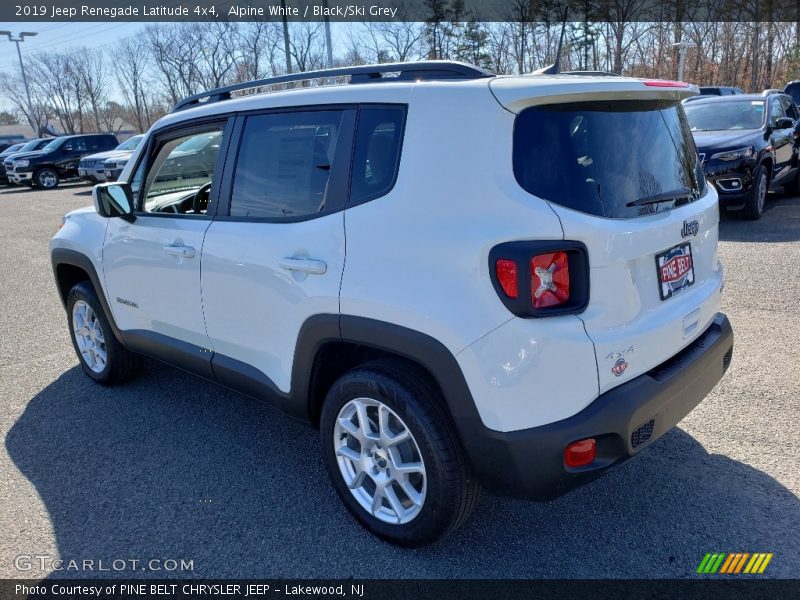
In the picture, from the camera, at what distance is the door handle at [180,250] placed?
3289mm

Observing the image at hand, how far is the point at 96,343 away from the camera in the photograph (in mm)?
4539

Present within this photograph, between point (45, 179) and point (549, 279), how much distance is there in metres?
25.4

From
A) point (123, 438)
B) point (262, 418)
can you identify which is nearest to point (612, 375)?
point (262, 418)

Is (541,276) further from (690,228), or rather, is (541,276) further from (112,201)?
(112,201)

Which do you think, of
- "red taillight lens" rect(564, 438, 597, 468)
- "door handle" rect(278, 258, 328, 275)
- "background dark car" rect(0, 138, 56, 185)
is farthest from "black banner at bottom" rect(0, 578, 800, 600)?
"background dark car" rect(0, 138, 56, 185)

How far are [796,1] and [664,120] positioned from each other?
43406mm

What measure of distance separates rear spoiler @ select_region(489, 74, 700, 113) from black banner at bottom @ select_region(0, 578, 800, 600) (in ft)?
5.87

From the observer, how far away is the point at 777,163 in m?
9.48

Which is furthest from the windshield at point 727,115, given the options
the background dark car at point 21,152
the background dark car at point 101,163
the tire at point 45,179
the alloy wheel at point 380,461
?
the background dark car at point 21,152

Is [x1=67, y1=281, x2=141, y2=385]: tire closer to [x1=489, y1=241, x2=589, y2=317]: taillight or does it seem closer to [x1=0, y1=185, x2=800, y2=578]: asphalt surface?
[x1=0, y1=185, x2=800, y2=578]: asphalt surface

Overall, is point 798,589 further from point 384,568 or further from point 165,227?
point 165,227

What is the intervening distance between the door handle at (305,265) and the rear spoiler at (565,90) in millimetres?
957

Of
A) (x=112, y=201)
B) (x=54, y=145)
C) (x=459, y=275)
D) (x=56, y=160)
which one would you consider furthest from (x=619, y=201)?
(x=54, y=145)

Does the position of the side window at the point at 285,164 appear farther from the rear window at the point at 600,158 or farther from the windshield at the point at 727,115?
the windshield at the point at 727,115
